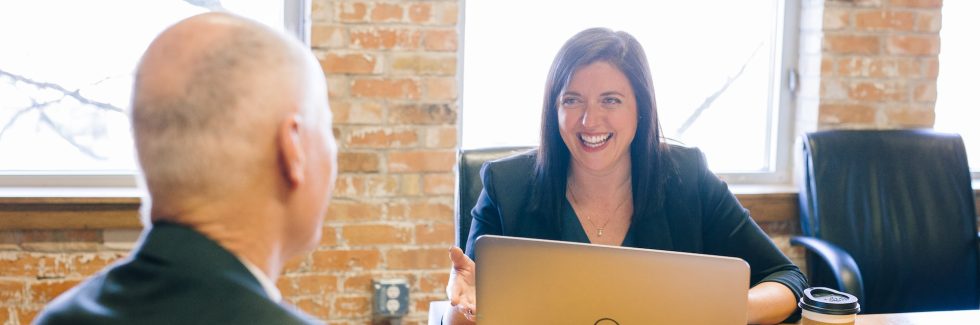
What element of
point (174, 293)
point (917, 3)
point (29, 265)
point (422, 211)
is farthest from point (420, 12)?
point (174, 293)

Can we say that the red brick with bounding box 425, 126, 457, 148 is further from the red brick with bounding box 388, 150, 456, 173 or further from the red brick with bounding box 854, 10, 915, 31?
the red brick with bounding box 854, 10, 915, 31

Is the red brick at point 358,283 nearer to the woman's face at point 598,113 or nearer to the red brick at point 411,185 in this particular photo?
the red brick at point 411,185

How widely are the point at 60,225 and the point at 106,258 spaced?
151 mm

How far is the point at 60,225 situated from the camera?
276 cm

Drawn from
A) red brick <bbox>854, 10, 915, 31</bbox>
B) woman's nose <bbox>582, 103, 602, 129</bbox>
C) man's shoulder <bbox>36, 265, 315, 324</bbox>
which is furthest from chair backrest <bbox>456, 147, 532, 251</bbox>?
red brick <bbox>854, 10, 915, 31</bbox>

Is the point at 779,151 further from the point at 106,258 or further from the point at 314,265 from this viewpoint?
the point at 106,258

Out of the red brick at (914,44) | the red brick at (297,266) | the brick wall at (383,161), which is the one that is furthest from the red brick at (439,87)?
the red brick at (914,44)

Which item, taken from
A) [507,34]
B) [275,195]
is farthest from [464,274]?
[507,34]

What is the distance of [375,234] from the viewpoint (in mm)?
2900

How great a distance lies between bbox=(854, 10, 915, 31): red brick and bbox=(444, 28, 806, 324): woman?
46.4 inches

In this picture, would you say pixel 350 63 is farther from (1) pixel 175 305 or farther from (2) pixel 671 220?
(1) pixel 175 305

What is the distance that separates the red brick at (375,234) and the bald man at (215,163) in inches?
75.7

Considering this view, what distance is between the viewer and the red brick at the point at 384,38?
2789 millimetres

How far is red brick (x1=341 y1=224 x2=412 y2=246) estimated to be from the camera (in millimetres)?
2887
